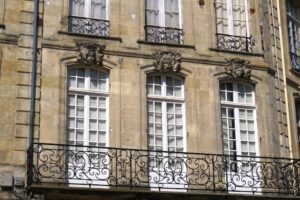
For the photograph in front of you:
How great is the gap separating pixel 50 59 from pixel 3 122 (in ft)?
6.00

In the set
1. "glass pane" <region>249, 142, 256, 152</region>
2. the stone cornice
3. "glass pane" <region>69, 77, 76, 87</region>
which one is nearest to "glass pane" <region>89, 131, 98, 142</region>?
"glass pane" <region>69, 77, 76, 87</region>

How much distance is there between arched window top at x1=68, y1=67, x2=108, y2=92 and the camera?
1508 centimetres

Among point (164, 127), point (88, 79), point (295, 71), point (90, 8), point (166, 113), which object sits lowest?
point (164, 127)

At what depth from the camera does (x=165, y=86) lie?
15727 millimetres

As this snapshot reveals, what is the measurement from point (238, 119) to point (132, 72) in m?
2.93

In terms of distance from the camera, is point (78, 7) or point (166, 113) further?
point (78, 7)

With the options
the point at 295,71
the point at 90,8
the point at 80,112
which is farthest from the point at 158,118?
the point at 295,71

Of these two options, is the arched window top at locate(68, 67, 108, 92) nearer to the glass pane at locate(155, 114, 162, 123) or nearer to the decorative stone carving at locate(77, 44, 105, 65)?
the decorative stone carving at locate(77, 44, 105, 65)

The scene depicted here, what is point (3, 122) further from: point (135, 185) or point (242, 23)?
point (242, 23)

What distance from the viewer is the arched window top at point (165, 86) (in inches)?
616

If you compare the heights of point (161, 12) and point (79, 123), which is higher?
point (161, 12)

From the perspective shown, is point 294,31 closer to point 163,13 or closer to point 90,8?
point 163,13

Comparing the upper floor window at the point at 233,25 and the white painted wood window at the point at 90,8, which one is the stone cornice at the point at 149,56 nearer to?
the upper floor window at the point at 233,25

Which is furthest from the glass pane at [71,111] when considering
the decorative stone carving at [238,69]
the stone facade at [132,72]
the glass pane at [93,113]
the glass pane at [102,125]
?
the decorative stone carving at [238,69]
